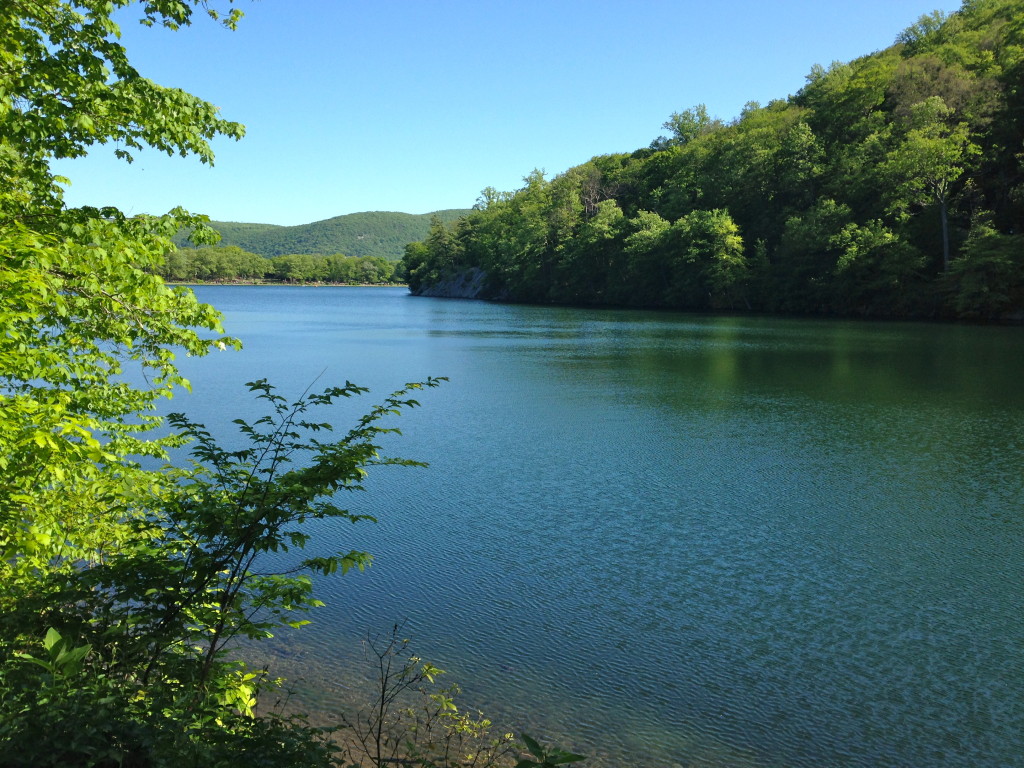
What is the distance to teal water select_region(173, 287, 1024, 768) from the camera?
5.45 meters

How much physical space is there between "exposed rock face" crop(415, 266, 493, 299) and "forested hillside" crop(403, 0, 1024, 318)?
2137 cm

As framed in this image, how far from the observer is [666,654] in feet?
21.0

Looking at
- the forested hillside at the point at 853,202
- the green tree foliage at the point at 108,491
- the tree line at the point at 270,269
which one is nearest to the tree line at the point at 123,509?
the green tree foliage at the point at 108,491

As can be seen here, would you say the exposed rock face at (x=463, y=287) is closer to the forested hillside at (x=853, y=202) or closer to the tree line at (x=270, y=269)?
the forested hillside at (x=853, y=202)

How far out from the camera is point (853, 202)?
52.2 metres

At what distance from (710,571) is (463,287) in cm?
10324

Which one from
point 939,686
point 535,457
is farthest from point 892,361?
point 939,686

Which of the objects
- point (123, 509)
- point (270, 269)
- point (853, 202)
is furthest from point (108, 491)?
point (270, 269)

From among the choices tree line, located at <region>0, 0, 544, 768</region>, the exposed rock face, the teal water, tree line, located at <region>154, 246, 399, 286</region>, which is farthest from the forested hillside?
tree line, located at <region>154, 246, 399, 286</region>

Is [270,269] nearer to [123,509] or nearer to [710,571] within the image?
[710,571]

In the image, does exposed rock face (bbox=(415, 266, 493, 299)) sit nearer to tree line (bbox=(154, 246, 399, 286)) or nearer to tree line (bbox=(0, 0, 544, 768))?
tree line (bbox=(154, 246, 399, 286))

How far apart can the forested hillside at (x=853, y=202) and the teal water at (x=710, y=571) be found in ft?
97.9

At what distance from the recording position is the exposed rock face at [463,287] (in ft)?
343

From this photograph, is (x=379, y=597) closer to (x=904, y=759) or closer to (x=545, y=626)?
(x=545, y=626)
